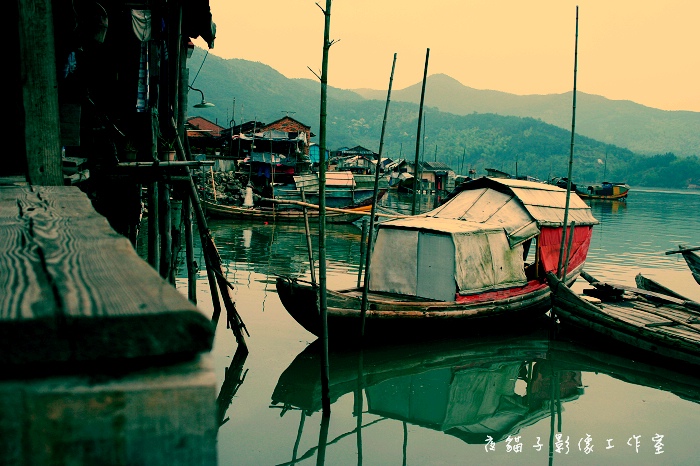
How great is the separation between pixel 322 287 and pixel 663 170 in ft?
414

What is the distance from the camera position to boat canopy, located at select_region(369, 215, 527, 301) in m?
11.7

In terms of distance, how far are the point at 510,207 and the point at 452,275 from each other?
11.3 feet

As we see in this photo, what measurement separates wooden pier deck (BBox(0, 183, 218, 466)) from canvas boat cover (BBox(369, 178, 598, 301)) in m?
11.0

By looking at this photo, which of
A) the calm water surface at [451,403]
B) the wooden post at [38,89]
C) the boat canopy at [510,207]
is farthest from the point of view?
the boat canopy at [510,207]

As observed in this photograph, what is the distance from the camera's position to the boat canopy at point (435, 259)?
11695mm

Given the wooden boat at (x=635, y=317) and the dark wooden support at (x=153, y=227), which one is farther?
the wooden boat at (x=635, y=317)

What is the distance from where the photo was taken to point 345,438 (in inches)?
313

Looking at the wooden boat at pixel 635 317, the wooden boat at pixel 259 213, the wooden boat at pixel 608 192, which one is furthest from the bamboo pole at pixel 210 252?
the wooden boat at pixel 608 192

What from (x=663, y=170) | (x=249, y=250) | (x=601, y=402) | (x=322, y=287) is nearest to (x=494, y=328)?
(x=601, y=402)

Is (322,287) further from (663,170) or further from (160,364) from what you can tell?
(663,170)

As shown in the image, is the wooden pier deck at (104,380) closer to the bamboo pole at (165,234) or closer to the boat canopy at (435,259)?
the bamboo pole at (165,234)

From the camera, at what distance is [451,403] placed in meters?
9.48

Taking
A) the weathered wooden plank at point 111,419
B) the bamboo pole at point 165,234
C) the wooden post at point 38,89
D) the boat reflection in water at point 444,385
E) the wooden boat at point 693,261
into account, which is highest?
the wooden post at point 38,89

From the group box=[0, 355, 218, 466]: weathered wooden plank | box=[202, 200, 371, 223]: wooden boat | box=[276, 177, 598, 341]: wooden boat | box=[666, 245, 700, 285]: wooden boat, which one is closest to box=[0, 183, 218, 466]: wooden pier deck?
box=[0, 355, 218, 466]: weathered wooden plank
